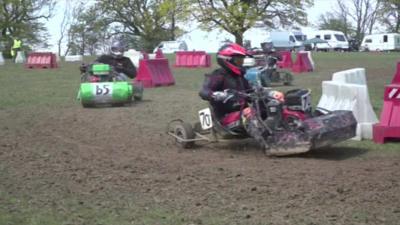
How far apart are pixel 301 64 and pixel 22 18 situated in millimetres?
57799

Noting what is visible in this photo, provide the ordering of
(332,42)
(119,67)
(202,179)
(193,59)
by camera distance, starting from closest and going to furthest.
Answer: (202,179)
(119,67)
(193,59)
(332,42)

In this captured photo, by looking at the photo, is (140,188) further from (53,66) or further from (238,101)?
(53,66)

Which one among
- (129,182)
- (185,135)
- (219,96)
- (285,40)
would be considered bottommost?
(129,182)

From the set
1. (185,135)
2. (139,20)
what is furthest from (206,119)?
(139,20)

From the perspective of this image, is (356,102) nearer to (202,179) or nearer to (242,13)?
(202,179)

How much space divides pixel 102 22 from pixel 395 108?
257ft

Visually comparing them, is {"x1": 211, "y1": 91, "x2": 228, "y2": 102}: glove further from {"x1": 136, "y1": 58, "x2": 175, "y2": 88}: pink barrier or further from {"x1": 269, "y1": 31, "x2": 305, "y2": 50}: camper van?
{"x1": 269, "y1": 31, "x2": 305, "y2": 50}: camper van

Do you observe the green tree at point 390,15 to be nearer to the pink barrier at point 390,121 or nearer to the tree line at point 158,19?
the tree line at point 158,19

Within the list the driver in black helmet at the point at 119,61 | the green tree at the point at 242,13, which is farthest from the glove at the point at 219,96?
the green tree at the point at 242,13

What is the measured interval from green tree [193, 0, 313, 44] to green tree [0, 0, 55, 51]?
25301 millimetres

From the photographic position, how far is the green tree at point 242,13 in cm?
6084

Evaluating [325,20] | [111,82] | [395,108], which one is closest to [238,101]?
[395,108]

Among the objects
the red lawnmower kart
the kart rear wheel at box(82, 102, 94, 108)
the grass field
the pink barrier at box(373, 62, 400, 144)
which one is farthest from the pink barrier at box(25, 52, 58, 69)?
the pink barrier at box(373, 62, 400, 144)

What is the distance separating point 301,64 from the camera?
28938mm
